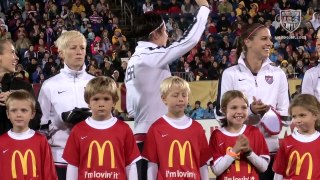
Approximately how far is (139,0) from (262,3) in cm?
430

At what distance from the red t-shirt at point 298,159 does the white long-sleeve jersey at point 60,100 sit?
5.53ft


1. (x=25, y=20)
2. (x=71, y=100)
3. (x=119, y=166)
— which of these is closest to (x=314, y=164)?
(x=119, y=166)

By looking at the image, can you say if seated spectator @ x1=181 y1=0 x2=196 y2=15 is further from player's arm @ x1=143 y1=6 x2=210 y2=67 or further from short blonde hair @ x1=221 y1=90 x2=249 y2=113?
Result: short blonde hair @ x1=221 y1=90 x2=249 y2=113

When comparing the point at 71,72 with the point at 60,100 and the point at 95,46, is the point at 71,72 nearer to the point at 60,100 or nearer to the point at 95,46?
the point at 60,100

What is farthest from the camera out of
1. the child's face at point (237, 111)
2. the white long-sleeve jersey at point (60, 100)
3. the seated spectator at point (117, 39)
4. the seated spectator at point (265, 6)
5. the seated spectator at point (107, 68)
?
the seated spectator at point (265, 6)

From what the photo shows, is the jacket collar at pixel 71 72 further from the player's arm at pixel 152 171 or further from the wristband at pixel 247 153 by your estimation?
the wristband at pixel 247 153

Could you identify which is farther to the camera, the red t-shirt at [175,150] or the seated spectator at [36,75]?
the seated spectator at [36,75]

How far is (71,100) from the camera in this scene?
19.0ft

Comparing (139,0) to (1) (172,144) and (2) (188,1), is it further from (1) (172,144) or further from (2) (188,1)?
(1) (172,144)

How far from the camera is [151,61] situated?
5.68 metres

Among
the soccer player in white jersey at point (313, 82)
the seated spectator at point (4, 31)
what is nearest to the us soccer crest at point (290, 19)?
the seated spectator at point (4, 31)

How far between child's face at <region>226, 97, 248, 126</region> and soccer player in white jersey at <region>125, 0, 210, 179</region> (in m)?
0.57

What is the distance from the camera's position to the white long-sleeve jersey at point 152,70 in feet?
18.5

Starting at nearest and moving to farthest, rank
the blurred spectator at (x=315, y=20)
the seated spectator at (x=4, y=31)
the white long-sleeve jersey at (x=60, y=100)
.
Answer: the white long-sleeve jersey at (x=60, y=100), the seated spectator at (x=4, y=31), the blurred spectator at (x=315, y=20)
